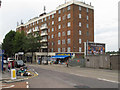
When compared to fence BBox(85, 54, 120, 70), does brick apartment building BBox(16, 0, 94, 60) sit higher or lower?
higher

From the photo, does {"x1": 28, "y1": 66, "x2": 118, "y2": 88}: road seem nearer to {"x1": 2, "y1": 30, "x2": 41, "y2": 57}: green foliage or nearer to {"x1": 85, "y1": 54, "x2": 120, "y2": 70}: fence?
{"x1": 85, "y1": 54, "x2": 120, "y2": 70}: fence

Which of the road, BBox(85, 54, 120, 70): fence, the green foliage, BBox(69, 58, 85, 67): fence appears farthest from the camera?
the green foliage

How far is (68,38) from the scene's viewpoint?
1925 inches

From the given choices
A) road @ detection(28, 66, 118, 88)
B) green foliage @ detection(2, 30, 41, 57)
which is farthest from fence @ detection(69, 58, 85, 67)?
green foliage @ detection(2, 30, 41, 57)

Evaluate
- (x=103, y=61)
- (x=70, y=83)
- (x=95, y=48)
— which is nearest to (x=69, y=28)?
(x=95, y=48)

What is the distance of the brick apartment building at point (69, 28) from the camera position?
47.9 metres

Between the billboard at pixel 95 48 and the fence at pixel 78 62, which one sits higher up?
the billboard at pixel 95 48

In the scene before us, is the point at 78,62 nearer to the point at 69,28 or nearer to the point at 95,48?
the point at 95,48

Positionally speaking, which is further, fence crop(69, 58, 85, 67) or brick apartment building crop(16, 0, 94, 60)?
brick apartment building crop(16, 0, 94, 60)

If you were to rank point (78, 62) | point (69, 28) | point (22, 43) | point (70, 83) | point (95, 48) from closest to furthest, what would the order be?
1. point (70, 83)
2. point (78, 62)
3. point (95, 48)
4. point (69, 28)
5. point (22, 43)

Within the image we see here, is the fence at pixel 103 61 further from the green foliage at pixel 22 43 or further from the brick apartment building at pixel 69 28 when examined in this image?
the green foliage at pixel 22 43

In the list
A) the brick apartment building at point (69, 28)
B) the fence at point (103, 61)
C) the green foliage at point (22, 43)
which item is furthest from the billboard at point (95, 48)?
the green foliage at point (22, 43)

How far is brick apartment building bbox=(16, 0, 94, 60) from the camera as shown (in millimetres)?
47938

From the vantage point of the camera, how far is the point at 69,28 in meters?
48.7
